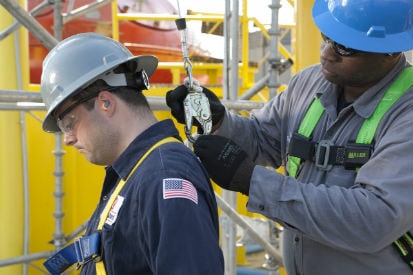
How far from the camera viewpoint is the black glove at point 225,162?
1.94 metres

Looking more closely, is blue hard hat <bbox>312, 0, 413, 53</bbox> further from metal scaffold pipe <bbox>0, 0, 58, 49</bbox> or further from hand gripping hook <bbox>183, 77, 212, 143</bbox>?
metal scaffold pipe <bbox>0, 0, 58, 49</bbox>

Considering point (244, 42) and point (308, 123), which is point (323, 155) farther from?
point (244, 42)

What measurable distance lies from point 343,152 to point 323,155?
0.26 ft

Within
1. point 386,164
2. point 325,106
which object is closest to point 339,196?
point 386,164

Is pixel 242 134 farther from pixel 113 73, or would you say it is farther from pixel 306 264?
pixel 113 73

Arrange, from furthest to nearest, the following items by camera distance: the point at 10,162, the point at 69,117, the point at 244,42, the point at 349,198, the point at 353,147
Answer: the point at 244,42, the point at 10,162, the point at 353,147, the point at 349,198, the point at 69,117

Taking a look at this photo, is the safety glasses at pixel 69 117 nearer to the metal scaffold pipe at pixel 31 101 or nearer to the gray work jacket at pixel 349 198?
the gray work jacket at pixel 349 198

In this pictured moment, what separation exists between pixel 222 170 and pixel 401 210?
563mm

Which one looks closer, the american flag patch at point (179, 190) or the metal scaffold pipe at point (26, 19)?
the american flag patch at point (179, 190)

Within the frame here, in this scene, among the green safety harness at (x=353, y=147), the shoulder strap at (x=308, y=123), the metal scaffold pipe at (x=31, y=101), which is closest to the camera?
the green safety harness at (x=353, y=147)

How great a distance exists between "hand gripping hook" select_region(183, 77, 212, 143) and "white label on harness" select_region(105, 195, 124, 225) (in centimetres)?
52

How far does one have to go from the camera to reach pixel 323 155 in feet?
7.01

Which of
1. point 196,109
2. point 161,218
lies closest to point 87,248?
point 161,218

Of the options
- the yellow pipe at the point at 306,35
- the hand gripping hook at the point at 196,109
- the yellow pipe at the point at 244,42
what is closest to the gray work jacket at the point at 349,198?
the hand gripping hook at the point at 196,109
